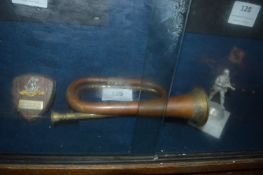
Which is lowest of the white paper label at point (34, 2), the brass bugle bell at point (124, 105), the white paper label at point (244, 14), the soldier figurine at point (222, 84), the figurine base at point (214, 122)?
the figurine base at point (214, 122)

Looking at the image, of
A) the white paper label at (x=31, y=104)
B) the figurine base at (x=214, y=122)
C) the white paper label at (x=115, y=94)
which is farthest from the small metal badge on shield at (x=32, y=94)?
the figurine base at (x=214, y=122)

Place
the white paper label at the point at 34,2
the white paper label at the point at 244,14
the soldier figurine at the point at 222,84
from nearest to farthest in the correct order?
the white paper label at the point at 34,2 → the white paper label at the point at 244,14 → the soldier figurine at the point at 222,84

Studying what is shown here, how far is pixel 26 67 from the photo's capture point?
3.06ft

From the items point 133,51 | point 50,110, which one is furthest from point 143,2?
point 50,110

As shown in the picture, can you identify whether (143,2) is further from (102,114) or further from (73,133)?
(73,133)

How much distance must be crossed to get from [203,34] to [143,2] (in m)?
0.25

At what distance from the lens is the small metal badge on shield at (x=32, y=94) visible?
95cm

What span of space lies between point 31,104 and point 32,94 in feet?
0.10

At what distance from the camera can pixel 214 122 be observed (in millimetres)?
1129

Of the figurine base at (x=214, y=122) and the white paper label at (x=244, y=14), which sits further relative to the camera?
the figurine base at (x=214, y=122)

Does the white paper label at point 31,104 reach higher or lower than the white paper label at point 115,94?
lower

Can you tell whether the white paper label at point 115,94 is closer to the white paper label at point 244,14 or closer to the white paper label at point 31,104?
the white paper label at point 31,104

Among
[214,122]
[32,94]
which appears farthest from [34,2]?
[214,122]

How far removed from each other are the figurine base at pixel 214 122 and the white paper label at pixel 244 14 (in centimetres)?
30
